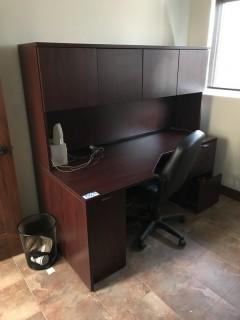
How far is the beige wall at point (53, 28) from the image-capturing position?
1.81m

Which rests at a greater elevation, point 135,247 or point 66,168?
point 66,168

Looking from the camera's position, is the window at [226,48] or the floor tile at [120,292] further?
the window at [226,48]

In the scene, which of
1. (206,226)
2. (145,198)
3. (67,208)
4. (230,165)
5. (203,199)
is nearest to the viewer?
(67,208)

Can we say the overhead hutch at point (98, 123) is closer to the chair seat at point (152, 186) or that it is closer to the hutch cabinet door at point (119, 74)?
the hutch cabinet door at point (119, 74)

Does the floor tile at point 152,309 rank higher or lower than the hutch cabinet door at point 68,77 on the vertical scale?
lower

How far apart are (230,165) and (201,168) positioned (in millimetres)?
385

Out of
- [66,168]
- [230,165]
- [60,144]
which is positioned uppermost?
[60,144]

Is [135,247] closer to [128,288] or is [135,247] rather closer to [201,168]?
[128,288]

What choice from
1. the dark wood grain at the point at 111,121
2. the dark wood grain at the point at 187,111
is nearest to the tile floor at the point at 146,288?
the dark wood grain at the point at 111,121

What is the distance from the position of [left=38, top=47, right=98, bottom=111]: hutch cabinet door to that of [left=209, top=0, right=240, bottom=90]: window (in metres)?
1.68

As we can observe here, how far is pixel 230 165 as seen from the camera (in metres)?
2.82

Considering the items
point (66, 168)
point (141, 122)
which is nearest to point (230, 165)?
point (141, 122)

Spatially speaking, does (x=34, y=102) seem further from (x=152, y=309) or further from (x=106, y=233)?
(x=152, y=309)

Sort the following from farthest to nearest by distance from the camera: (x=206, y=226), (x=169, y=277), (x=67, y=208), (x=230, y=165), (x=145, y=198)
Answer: (x=230, y=165) → (x=206, y=226) → (x=145, y=198) → (x=169, y=277) → (x=67, y=208)
